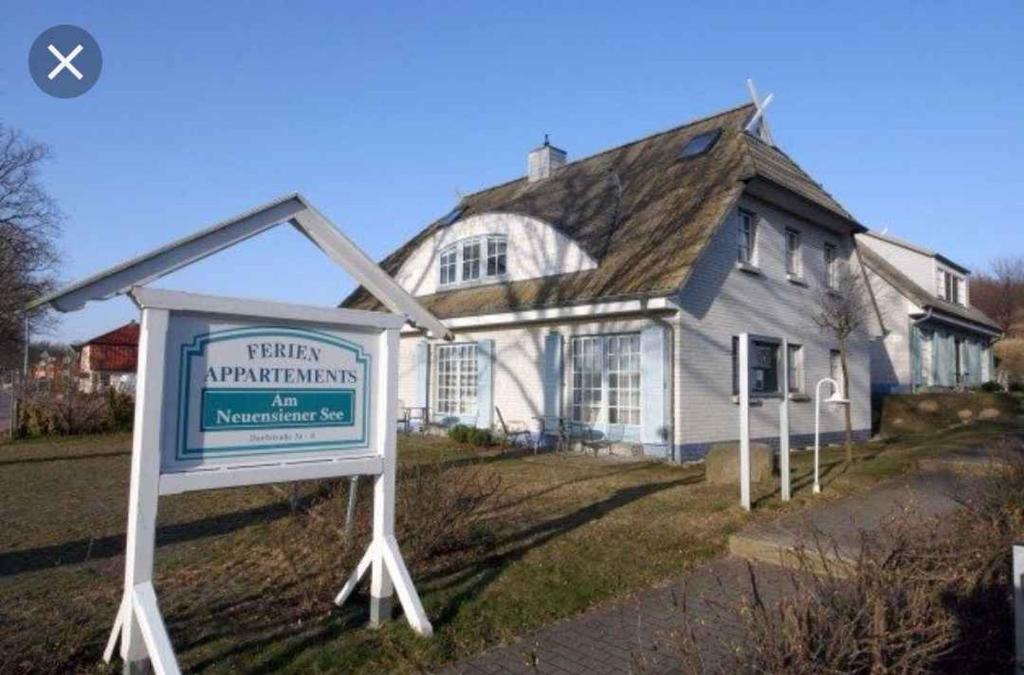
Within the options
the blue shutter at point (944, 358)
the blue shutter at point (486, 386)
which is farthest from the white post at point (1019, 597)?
the blue shutter at point (944, 358)

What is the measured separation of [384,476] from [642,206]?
43.0ft

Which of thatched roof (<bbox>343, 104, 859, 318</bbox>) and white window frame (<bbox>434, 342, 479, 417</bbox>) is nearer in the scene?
thatched roof (<bbox>343, 104, 859, 318</bbox>)

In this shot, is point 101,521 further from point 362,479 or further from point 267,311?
point 267,311

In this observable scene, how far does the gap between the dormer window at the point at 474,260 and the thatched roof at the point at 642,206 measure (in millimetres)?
390

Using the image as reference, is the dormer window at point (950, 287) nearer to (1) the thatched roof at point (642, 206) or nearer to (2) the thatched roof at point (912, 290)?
(2) the thatched roof at point (912, 290)

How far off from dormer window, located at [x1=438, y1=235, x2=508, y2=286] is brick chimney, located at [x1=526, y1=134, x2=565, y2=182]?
4465mm

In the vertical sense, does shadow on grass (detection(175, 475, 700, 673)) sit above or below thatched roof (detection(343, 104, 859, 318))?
below

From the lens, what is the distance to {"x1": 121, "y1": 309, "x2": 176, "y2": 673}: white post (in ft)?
13.7

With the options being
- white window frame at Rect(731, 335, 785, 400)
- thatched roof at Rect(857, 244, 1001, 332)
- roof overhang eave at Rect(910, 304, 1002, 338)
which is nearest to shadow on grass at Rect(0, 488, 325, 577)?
white window frame at Rect(731, 335, 785, 400)

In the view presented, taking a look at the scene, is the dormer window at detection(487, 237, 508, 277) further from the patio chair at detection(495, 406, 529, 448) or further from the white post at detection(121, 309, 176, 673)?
the white post at detection(121, 309, 176, 673)

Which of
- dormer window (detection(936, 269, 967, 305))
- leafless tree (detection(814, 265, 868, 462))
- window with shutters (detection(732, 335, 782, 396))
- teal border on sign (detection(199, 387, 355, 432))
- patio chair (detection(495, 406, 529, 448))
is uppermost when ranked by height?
dormer window (detection(936, 269, 967, 305))

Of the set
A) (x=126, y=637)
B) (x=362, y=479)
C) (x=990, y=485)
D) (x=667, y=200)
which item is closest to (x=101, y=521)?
(x=362, y=479)

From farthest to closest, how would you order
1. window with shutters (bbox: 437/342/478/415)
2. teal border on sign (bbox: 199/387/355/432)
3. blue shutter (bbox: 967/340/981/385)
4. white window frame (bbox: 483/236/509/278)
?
blue shutter (bbox: 967/340/981/385) < window with shutters (bbox: 437/342/478/415) < white window frame (bbox: 483/236/509/278) < teal border on sign (bbox: 199/387/355/432)

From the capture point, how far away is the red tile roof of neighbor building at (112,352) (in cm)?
4957
